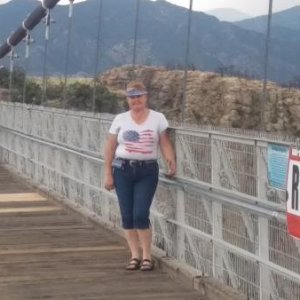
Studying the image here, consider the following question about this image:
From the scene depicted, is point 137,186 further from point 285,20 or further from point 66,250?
point 285,20

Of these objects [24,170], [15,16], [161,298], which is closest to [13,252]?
[161,298]

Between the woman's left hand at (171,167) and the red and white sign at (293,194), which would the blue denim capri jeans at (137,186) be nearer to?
the woman's left hand at (171,167)

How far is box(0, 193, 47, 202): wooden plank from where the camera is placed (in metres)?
13.4

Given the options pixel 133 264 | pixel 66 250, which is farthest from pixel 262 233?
pixel 66 250

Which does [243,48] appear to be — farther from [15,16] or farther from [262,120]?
[15,16]

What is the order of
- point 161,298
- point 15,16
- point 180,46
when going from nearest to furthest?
point 161,298 < point 180,46 < point 15,16

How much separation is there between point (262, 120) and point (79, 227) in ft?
14.8

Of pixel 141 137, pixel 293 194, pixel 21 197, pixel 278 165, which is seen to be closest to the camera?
pixel 293 194

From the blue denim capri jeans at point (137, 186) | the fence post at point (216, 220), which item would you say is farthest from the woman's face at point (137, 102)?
the fence post at point (216, 220)

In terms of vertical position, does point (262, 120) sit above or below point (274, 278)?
above

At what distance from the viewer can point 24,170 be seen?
16.6 meters

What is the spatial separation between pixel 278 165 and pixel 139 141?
1988 millimetres

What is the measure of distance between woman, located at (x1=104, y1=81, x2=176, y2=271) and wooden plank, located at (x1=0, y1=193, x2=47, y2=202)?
5.83 meters

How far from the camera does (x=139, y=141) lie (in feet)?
24.2
